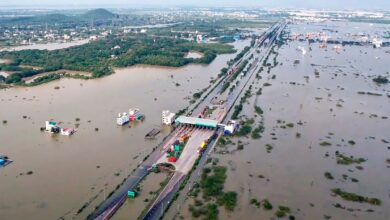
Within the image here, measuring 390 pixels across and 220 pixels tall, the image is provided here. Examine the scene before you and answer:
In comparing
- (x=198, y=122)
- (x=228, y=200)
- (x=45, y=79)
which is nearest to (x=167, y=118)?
(x=198, y=122)

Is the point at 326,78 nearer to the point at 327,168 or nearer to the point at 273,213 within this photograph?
the point at 327,168

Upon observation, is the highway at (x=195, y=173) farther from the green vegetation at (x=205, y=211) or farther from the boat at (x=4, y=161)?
the boat at (x=4, y=161)

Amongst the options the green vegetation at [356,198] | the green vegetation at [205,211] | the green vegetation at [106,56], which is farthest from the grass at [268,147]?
the green vegetation at [106,56]

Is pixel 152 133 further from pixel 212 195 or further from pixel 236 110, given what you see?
pixel 212 195

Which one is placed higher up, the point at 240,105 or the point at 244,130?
the point at 240,105

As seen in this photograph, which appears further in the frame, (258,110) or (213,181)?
(258,110)

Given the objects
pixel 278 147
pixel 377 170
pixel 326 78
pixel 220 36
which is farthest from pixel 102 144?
pixel 220 36

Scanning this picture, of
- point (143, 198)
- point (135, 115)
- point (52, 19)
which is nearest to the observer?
point (143, 198)
